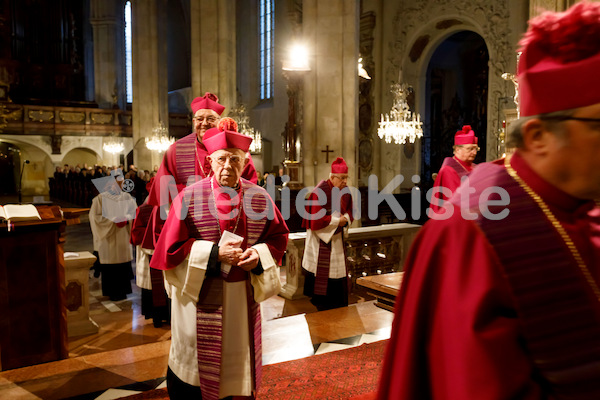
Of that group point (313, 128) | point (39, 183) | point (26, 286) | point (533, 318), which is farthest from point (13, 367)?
point (39, 183)

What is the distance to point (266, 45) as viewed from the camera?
2350 cm

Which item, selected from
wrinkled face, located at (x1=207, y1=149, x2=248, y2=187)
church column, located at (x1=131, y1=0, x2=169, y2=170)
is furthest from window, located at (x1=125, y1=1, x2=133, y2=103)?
wrinkled face, located at (x1=207, y1=149, x2=248, y2=187)

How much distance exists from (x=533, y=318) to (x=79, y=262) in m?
5.18

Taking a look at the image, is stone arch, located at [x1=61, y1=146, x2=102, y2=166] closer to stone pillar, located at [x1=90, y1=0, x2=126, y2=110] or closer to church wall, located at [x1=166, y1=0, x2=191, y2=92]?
stone pillar, located at [x1=90, y1=0, x2=126, y2=110]

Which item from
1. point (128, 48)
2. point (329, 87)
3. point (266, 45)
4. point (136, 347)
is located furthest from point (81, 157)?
point (136, 347)

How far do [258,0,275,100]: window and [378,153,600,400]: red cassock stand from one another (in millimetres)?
22836

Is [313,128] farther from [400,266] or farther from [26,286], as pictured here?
[26,286]

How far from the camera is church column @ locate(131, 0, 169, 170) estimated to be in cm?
2148

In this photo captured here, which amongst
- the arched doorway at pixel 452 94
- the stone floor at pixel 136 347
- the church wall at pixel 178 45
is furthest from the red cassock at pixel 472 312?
the church wall at pixel 178 45

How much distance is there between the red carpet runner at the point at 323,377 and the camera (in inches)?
134

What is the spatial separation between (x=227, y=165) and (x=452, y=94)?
56.3 feet

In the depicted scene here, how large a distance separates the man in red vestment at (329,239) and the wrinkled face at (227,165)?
300 cm

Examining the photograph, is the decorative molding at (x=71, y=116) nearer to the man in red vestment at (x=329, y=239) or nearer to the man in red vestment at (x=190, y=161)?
the man in red vestment at (x=329, y=239)

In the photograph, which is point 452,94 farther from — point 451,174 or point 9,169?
point 9,169
